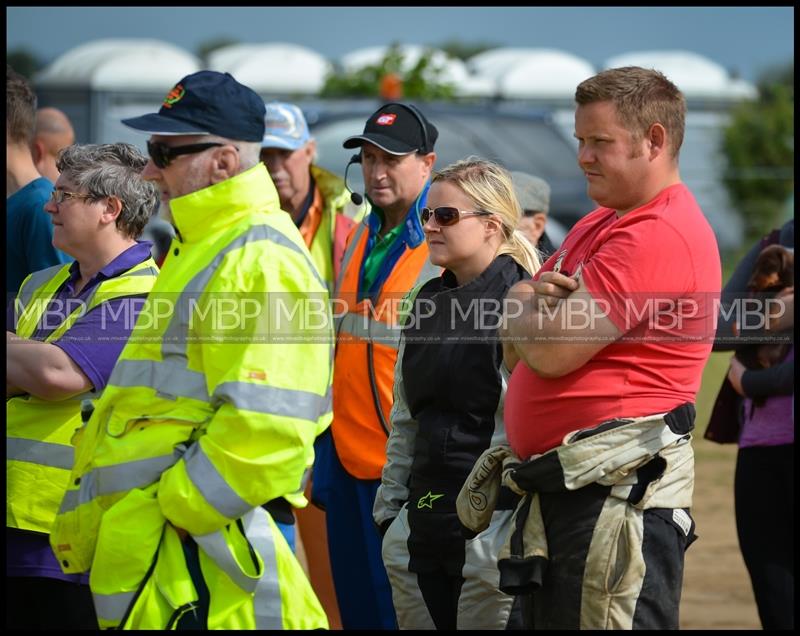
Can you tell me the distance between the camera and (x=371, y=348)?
4895 millimetres

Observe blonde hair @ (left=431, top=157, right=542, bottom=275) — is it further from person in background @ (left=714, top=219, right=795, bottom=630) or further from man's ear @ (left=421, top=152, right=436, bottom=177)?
person in background @ (left=714, top=219, right=795, bottom=630)

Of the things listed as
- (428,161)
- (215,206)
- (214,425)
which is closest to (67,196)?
(215,206)

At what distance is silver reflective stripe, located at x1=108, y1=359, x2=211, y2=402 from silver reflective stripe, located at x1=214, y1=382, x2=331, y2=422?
0.10 metres

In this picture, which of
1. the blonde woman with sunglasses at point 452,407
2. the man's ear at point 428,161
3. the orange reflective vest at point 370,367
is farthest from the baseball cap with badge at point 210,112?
the man's ear at point 428,161

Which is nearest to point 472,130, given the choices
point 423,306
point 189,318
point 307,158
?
point 307,158

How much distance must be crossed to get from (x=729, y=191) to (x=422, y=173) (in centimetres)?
2111

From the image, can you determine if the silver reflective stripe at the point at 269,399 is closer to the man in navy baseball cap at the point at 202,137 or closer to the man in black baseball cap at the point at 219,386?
the man in black baseball cap at the point at 219,386

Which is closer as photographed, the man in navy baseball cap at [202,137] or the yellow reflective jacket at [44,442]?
the man in navy baseball cap at [202,137]

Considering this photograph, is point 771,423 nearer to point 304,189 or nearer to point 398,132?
point 398,132

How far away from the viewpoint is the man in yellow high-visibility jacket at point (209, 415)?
313 centimetres

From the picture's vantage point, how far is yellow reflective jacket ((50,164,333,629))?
312cm

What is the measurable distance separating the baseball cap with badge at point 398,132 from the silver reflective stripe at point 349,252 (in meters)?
0.36

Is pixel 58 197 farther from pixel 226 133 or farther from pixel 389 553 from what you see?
pixel 389 553

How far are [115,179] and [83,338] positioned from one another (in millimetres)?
549
